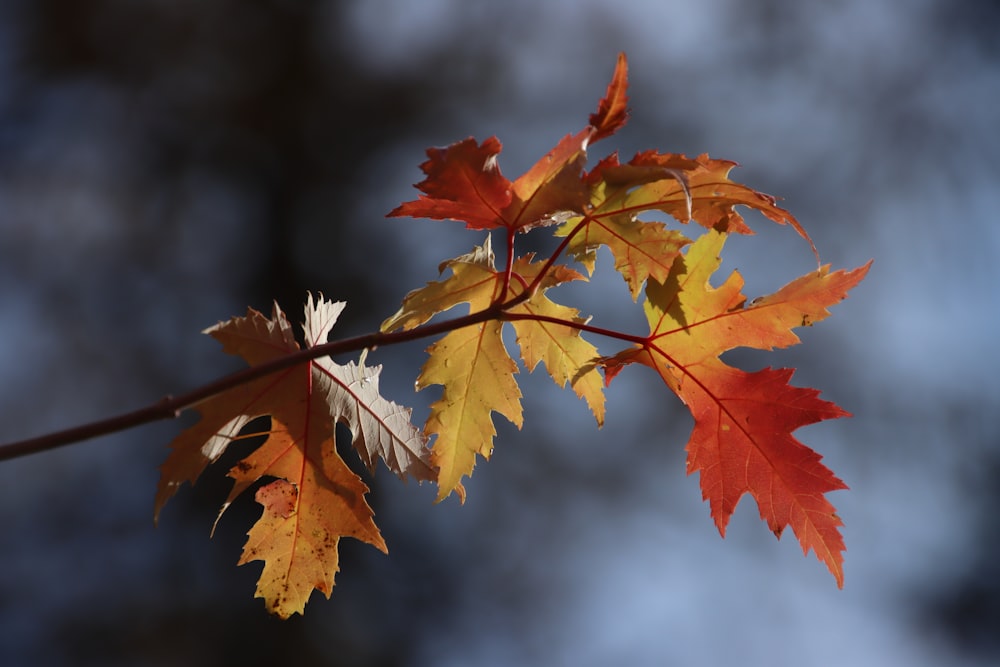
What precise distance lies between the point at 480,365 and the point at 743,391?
272 millimetres

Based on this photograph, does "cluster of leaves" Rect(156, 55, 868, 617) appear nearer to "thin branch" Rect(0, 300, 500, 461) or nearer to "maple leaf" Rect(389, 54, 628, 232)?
"maple leaf" Rect(389, 54, 628, 232)

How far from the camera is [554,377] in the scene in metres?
0.86

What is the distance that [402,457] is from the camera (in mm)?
769

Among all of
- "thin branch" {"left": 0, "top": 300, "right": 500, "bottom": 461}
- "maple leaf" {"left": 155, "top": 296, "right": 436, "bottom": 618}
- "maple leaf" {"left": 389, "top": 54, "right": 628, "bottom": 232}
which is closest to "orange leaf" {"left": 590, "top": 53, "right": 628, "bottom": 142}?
"maple leaf" {"left": 389, "top": 54, "right": 628, "bottom": 232}

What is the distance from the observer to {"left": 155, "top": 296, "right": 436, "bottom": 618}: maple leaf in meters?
0.78

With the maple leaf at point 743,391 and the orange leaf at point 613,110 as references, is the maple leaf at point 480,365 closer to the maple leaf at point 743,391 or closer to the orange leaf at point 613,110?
the maple leaf at point 743,391

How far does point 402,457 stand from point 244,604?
115 inches

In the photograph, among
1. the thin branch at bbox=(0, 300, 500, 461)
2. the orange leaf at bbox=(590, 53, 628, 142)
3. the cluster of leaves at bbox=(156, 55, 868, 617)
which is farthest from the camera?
the cluster of leaves at bbox=(156, 55, 868, 617)

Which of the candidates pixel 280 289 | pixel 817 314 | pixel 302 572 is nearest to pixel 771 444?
pixel 817 314

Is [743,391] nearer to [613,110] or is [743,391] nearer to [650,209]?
[650,209]

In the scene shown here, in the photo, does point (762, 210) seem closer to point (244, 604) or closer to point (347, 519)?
point (347, 519)

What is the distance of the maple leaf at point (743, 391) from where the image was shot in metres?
0.77

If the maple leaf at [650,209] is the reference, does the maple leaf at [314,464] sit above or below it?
below

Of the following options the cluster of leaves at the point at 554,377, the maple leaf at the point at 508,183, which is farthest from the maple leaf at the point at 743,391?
the maple leaf at the point at 508,183
